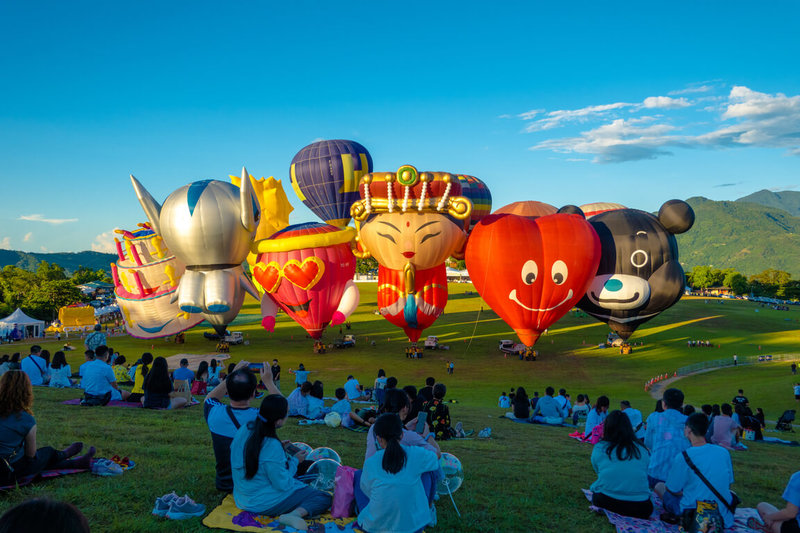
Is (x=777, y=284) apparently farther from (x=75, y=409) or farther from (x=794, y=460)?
(x=75, y=409)

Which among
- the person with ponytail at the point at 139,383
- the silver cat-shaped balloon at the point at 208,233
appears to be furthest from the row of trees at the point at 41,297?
the person with ponytail at the point at 139,383

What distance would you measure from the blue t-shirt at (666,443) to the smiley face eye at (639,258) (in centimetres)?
1936

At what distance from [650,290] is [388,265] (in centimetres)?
1221

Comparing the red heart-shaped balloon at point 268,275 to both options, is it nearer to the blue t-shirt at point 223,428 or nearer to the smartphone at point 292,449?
the smartphone at point 292,449

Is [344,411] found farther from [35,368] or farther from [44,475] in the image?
[35,368]

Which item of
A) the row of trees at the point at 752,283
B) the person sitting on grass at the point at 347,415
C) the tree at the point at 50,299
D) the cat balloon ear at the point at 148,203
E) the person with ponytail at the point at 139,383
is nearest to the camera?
the person sitting on grass at the point at 347,415

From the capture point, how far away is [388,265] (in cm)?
2542

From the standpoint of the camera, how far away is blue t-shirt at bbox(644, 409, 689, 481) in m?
6.44

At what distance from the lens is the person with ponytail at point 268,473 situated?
185 inches

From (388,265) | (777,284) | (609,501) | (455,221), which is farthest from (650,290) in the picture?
(777,284)

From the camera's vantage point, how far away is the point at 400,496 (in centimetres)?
438

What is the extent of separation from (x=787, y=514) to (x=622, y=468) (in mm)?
1353

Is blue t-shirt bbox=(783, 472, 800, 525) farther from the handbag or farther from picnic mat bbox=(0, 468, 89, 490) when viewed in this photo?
picnic mat bbox=(0, 468, 89, 490)

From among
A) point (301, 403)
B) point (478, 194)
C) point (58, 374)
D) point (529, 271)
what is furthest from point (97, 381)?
point (478, 194)
